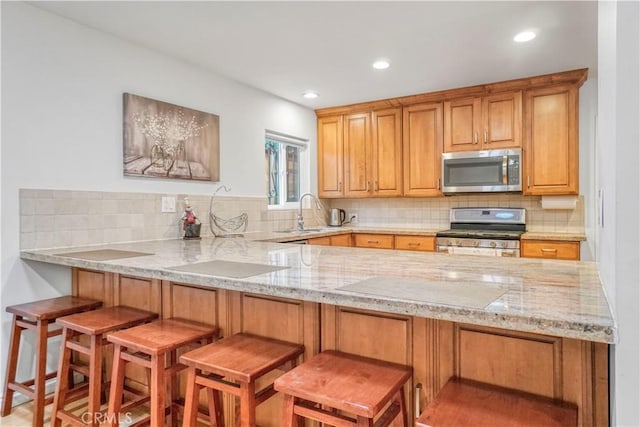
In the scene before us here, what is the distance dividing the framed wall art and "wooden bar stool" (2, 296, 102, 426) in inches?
37.1

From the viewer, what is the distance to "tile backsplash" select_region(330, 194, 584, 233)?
11.9 ft

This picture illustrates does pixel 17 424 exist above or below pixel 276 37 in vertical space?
below

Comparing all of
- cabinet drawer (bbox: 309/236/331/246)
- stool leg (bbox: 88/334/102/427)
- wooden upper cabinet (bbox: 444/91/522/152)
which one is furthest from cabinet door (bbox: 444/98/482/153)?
stool leg (bbox: 88/334/102/427)

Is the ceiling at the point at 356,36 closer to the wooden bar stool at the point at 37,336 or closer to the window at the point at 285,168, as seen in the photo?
the window at the point at 285,168

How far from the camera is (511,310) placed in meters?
0.89

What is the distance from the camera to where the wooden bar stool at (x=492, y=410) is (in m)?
0.95

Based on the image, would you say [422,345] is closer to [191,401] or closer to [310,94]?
[191,401]

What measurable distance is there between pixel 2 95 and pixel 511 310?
2.58m

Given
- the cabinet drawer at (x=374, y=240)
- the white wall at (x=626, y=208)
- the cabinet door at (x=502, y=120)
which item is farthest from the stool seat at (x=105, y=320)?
the cabinet door at (x=502, y=120)

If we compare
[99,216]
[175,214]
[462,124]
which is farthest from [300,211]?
[99,216]

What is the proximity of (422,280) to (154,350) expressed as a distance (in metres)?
1.04

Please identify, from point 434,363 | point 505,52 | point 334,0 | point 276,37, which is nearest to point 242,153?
point 276,37

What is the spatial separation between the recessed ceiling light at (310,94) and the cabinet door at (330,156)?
0.59 m

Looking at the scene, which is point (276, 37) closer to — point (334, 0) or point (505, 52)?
point (334, 0)
